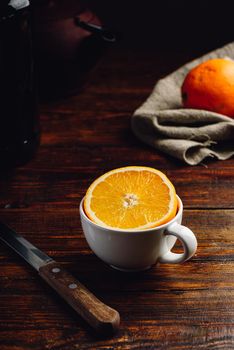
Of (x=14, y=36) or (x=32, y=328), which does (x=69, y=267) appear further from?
(x=14, y=36)

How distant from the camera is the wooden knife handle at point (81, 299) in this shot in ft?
2.27

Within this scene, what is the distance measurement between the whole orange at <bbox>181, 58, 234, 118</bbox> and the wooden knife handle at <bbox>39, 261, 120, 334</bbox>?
506 mm

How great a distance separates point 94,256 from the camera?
85cm

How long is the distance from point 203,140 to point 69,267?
0.42 metres

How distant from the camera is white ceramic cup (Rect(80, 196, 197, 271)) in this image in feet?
2.43

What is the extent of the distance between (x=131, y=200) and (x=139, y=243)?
6 centimetres

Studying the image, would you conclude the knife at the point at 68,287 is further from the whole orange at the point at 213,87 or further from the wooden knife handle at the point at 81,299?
the whole orange at the point at 213,87

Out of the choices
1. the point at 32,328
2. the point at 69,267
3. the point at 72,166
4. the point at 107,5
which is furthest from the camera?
the point at 107,5

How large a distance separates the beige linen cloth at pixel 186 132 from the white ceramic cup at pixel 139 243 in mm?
328

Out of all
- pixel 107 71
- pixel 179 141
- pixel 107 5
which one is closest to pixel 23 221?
pixel 179 141

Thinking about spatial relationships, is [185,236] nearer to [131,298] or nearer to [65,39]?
[131,298]

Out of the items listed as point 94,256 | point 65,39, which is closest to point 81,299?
point 94,256

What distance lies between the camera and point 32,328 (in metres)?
0.72

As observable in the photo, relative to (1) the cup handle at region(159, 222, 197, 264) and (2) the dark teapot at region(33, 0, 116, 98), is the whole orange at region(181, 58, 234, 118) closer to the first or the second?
(2) the dark teapot at region(33, 0, 116, 98)
